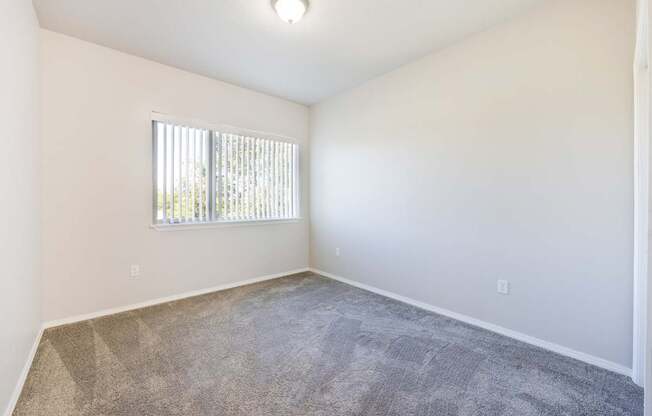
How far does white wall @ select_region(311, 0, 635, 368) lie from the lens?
6.54ft

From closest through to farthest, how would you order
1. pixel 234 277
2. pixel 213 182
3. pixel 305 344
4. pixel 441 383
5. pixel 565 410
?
pixel 565 410 → pixel 441 383 → pixel 305 344 → pixel 213 182 → pixel 234 277

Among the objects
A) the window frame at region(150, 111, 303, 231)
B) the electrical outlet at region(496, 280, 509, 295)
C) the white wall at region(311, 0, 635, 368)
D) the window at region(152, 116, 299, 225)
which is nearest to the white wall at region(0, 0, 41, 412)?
the window frame at region(150, 111, 303, 231)

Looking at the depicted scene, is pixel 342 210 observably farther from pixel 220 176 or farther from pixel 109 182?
pixel 109 182

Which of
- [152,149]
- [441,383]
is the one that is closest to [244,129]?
[152,149]

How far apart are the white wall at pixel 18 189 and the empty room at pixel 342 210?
0.03 metres

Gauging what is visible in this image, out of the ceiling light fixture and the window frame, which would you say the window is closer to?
the window frame

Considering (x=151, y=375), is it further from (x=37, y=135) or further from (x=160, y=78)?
(x=160, y=78)

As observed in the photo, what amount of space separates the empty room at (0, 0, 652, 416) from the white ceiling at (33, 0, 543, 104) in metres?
0.02

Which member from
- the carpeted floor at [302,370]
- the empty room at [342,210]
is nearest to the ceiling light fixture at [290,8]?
the empty room at [342,210]

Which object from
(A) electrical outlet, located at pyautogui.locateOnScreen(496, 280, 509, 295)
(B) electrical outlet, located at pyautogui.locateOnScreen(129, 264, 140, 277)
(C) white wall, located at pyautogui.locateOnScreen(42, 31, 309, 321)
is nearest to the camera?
(A) electrical outlet, located at pyautogui.locateOnScreen(496, 280, 509, 295)

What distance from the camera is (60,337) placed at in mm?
2400

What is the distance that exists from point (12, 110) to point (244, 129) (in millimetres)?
2340

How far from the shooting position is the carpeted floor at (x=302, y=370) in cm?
163

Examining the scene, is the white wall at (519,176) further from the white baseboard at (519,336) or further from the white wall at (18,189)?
the white wall at (18,189)
